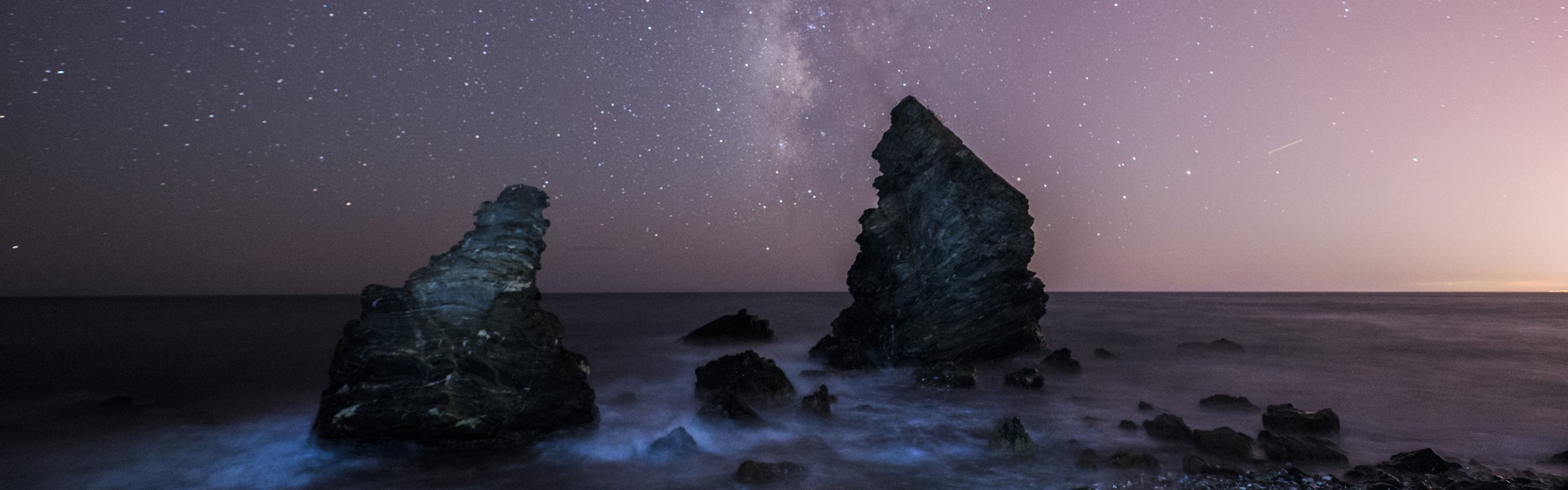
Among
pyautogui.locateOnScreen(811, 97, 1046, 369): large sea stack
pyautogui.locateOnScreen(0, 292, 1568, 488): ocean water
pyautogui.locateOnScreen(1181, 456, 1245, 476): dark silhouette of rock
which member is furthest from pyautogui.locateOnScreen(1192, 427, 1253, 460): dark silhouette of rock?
pyautogui.locateOnScreen(811, 97, 1046, 369): large sea stack

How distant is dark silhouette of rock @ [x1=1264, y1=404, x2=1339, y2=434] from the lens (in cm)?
1059

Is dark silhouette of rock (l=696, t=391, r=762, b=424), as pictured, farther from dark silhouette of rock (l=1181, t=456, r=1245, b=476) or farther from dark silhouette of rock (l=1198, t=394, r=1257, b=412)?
dark silhouette of rock (l=1198, t=394, r=1257, b=412)

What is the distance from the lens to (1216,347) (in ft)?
80.6

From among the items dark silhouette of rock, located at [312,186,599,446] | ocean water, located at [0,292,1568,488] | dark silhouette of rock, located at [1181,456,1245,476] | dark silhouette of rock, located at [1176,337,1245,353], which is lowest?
ocean water, located at [0,292,1568,488]

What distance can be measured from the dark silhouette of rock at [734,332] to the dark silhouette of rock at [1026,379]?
13.6 m

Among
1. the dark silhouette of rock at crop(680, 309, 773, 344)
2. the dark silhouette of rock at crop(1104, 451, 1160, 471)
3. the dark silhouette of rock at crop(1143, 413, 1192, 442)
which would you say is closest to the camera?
the dark silhouette of rock at crop(1104, 451, 1160, 471)

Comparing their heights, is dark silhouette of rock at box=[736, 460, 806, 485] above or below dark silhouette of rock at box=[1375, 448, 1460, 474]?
below

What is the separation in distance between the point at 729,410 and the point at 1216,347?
22.2 meters

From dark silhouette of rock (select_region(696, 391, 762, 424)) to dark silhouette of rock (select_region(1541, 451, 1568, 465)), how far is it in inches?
478

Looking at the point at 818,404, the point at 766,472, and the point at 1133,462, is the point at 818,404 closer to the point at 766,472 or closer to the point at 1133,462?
the point at 766,472

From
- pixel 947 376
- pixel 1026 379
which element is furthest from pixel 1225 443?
pixel 947 376

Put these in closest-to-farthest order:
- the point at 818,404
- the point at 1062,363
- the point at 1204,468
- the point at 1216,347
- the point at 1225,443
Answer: the point at 1204,468
the point at 1225,443
the point at 818,404
the point at 1062,363
the point at 1216,347

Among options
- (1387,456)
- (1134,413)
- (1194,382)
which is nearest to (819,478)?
(1134,413)

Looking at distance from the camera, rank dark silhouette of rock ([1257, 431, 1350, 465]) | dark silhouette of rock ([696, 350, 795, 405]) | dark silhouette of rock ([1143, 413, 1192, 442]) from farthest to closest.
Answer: dark silhouette of rock ([696, 350, 795, 405]), dark silhouette of rock ([1143, 413, 1192, 442]), dark silhouette of rock ([1257, 431, 1350, 465])
